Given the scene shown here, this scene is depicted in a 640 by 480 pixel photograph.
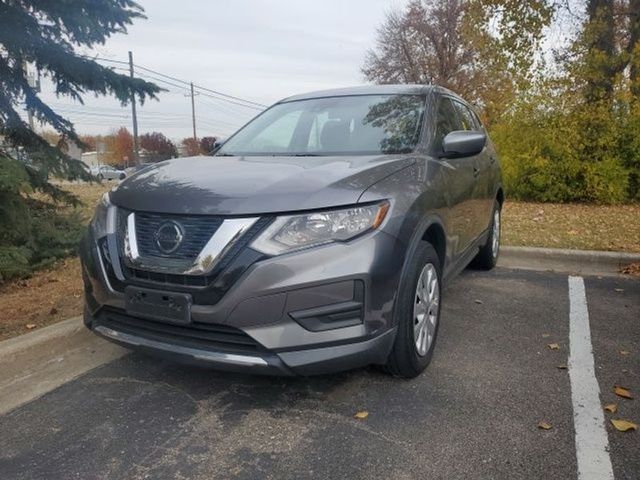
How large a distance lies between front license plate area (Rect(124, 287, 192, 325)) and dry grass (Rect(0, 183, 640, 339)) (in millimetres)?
1639

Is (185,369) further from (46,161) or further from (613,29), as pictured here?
(613,29)

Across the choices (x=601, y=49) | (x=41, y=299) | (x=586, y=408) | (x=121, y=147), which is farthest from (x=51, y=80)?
(x=121, y=147)

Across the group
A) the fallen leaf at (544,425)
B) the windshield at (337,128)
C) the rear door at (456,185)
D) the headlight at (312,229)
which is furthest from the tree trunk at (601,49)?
the headlight at (312,229)

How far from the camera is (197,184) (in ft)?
9.02

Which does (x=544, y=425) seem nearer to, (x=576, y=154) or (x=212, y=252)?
(x=212, y=252)

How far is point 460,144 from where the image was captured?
3422 millimetres

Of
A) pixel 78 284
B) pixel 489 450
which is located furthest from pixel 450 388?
pixel 78 284

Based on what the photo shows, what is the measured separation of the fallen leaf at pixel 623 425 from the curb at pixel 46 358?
2876 mm

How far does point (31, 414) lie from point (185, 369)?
837mm

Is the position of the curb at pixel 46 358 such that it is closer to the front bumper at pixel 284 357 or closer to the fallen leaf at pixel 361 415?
the front bumper at pixel 284 357

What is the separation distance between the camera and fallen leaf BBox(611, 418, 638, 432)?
2559mm

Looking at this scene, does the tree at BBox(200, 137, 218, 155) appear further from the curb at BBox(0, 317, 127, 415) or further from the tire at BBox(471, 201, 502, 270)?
the tire at BBox(471, 201, 502, 270)

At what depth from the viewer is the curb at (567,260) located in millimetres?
5848

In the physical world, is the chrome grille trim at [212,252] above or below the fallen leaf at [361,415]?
above
